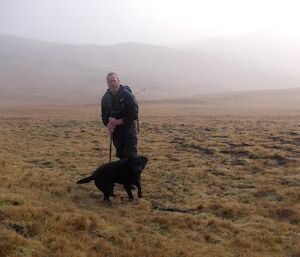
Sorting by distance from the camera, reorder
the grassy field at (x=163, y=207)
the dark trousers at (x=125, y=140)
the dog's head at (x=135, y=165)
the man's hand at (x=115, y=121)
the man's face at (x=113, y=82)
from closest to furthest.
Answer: the grassy field at (x=163, y=207) → the dog's head at (x=135, y=165) → the man's face at (x=113, y=82) → the man's hand at (x=115, y=121) → the dark trousers at (x=125, y=140)

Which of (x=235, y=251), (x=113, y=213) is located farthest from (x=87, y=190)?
(x=235, y=251)

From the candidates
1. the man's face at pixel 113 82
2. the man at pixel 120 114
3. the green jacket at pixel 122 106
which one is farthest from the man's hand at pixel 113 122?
the man's face at pixel 113 82

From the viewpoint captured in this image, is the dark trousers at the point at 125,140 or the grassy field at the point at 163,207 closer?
the grassy field at the point at 163,207

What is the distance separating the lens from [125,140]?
10.7 meters

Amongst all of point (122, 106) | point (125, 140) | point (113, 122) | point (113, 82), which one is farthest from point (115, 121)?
point (113, 82)

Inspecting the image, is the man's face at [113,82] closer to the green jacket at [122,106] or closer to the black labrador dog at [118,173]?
the green jacket at [122,106]

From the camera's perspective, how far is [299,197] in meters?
10.2

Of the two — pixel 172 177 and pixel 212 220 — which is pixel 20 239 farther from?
pixel 172 177

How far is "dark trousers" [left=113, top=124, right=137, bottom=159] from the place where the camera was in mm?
10539

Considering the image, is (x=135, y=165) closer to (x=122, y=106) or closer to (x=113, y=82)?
(x=122, y=106)

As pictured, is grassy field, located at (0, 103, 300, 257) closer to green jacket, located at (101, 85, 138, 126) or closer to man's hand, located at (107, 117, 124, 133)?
man's hand, located at (107, 117, 124, 133)

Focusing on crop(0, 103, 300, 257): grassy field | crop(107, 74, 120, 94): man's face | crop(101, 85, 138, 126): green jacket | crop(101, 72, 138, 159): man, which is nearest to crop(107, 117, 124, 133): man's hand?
crop(101, 72, 138, 159): man

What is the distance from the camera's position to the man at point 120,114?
10227 millimetres

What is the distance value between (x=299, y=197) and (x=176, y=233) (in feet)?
12.6
